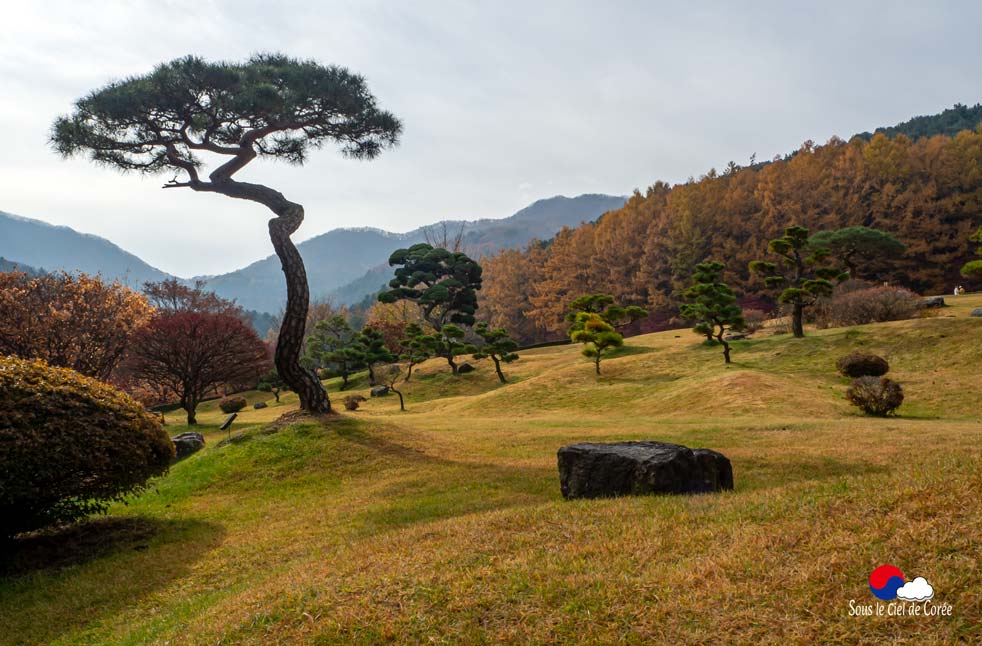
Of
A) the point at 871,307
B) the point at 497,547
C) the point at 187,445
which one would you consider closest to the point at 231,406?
the point at 187,445

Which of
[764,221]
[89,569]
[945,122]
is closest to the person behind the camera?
[89,569]

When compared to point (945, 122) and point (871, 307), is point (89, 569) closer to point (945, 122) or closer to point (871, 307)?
point (871, 307)

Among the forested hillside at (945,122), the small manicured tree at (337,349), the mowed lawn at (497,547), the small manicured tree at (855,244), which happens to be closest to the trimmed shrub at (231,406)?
the small manicured tree at (337,349)

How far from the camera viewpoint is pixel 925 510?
4.04 meters

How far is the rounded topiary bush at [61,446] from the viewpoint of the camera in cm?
629

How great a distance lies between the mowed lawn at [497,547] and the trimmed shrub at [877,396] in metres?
2.73

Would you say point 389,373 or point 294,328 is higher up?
point 294,328

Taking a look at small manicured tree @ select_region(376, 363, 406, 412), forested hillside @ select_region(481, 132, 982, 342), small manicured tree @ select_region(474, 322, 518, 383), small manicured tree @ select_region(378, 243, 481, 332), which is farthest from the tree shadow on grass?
forested hillside @ select_region(481, 132, 982, 342)

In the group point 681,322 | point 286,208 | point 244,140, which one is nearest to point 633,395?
point 286,208

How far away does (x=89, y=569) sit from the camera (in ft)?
20.9

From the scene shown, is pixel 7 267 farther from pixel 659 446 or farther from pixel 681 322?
pixel 659 446

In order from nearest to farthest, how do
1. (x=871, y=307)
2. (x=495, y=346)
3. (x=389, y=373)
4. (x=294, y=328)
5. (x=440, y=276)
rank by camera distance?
(x=294, y=328)
(x=871, y=307)
(x=495, y=346)
(x=389, y=373)
(x=440, y=276)

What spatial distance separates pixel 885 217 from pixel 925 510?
171ft

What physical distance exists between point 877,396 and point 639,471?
1259 cm
